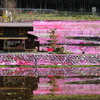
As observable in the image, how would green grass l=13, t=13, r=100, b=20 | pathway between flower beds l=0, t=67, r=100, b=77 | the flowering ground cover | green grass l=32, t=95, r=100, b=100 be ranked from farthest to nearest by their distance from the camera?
green grass l=13, t=13, r=100, b=20
pathway between flower beds l=0, t=67, r=100, b=77
the flowering ground cover
green grass l=32, t=95, r=100, b=100

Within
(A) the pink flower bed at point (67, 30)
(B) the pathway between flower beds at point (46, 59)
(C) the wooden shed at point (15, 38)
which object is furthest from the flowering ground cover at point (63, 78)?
(A) the pink flower bed at point (67, 30)

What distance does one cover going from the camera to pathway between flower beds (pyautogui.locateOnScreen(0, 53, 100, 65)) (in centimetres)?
3594

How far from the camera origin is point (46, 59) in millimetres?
36500

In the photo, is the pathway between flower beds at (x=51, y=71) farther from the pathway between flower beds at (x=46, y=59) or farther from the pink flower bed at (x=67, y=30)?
the pink flower bed at (x=67, y=30)

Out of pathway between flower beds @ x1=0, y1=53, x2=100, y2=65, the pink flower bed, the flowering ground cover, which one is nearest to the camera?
the flowering ground cover

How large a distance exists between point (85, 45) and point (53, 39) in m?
4.23

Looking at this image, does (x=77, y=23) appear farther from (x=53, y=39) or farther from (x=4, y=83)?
(x=4, y=83)

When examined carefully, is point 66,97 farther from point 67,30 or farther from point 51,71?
point 67,30

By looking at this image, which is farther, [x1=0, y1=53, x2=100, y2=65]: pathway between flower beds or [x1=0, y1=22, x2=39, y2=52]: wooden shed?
[x1=0, y1=22, x2=39, y2=52]: wooden shed

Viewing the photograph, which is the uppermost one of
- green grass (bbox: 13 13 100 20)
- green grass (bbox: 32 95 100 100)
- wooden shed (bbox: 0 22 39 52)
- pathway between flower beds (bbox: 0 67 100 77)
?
green grass (bbox: 13 13 100 20)

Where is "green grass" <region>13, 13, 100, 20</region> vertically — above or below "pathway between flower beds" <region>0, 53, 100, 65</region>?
above

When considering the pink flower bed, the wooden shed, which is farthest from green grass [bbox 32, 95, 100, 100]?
the pink flower bed

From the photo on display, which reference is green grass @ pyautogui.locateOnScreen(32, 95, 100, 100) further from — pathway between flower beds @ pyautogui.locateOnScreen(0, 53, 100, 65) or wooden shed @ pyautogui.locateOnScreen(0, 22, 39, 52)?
wooden shed @ pyautogui.locateOnScreen(0, 22, 39, 52)

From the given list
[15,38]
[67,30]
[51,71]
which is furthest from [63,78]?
[67,30]
